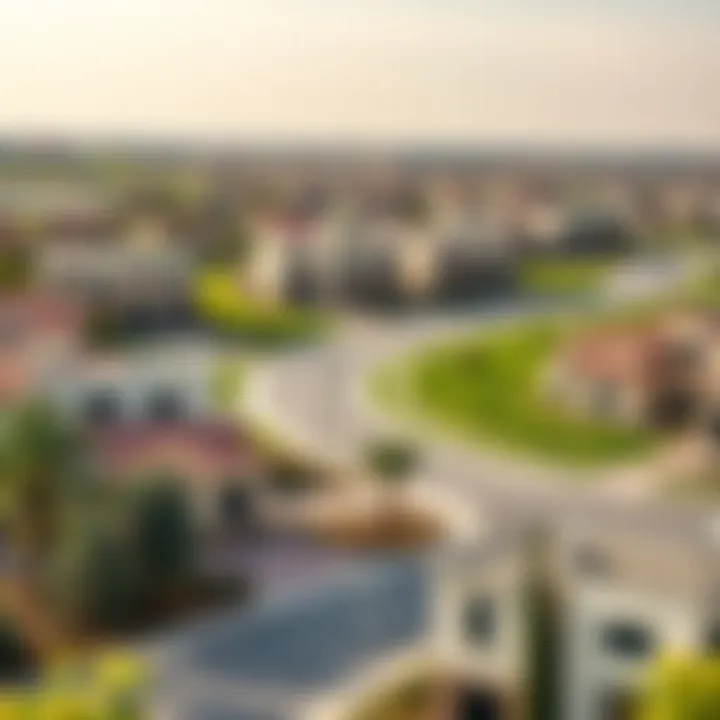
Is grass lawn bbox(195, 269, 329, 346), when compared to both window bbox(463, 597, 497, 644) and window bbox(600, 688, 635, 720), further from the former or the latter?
window bbox(600, 688, 635, 720)

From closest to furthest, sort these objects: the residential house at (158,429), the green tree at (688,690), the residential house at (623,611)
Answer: the green tree at (688,690) → the residential house at (623,611) → the residential house at (158,429)

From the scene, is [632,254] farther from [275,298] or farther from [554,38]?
[275,298]

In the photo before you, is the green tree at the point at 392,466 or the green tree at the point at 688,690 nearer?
the green tree at the point at 688,690

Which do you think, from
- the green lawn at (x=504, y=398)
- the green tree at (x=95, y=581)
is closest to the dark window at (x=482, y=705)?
the green lawn at (x=504, y=398)

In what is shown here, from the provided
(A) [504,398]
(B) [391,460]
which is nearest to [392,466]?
(B) [391,460]

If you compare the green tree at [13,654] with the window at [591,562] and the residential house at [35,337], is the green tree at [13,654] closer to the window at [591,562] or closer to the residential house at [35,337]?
the residential house at [35,337]
